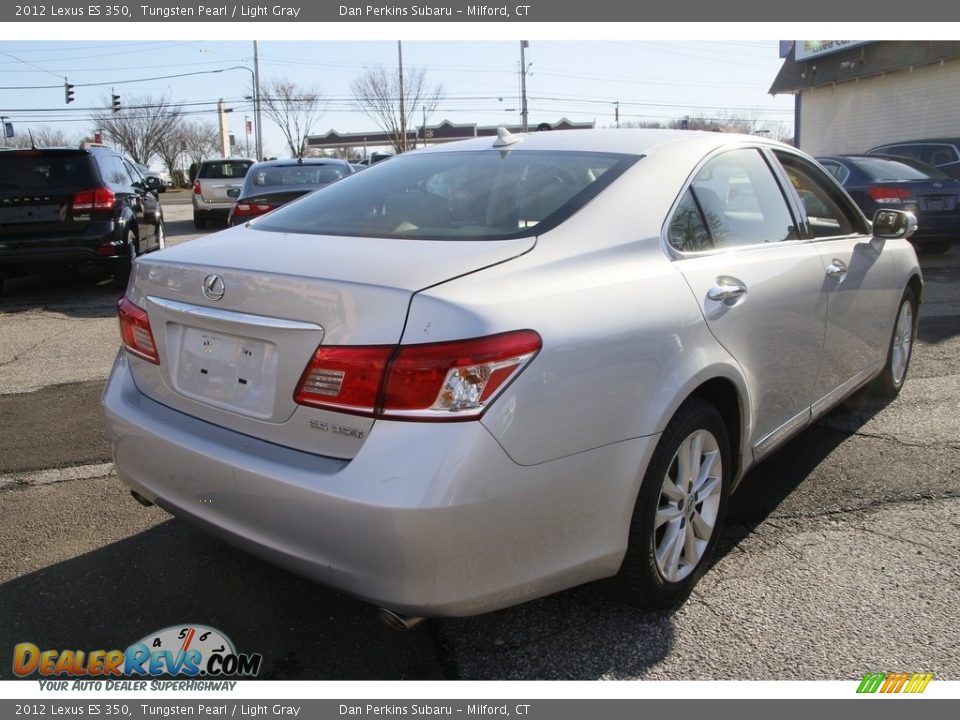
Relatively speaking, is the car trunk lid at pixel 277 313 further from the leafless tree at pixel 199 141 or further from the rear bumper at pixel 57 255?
the leafless tree at pixel 199 141

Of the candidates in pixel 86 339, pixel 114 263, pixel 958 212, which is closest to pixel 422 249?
pixel 86 339

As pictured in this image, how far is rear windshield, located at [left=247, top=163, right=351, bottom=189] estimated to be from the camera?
1198 centimetres

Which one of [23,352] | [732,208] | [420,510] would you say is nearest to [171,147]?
[23,352]

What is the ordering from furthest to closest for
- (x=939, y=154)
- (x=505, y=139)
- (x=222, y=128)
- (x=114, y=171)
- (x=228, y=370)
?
(x=222, y=128) < (x=939, y=154) < (x=114, y=171) < (x=505, y=139) < (x=228, y=370)

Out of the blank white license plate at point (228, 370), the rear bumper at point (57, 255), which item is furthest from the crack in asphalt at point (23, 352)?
the blank white license plate at point (228, 370)

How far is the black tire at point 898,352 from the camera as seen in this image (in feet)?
15.3

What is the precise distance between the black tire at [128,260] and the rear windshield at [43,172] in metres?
0.77

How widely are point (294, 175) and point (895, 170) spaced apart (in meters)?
8.45

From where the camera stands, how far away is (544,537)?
2.13 metres

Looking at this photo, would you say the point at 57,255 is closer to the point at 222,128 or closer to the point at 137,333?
the point at 137,333

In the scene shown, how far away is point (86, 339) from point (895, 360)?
6.23 meters

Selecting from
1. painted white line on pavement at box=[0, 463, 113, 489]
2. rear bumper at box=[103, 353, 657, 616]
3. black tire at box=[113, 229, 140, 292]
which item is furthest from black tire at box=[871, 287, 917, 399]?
black tire at box=[113, 229, 140, 292]

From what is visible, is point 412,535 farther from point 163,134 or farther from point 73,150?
point 163,134

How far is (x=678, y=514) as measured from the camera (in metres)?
2.65
